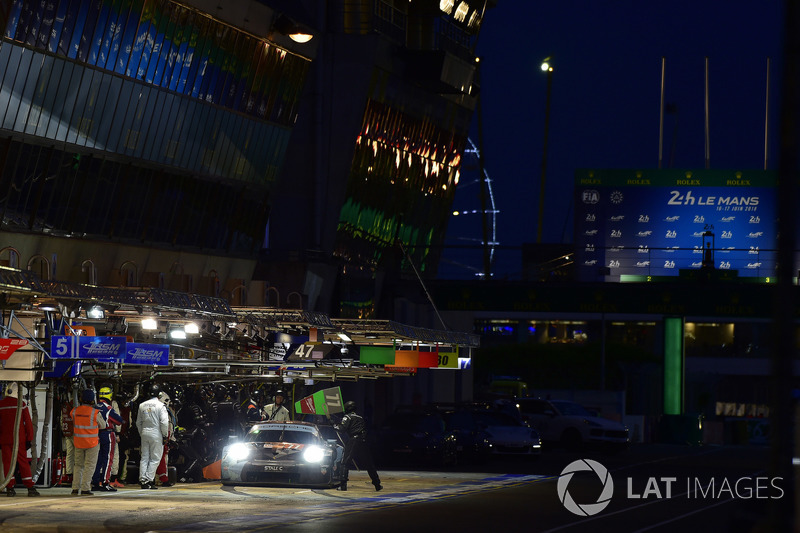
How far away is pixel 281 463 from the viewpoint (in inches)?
963

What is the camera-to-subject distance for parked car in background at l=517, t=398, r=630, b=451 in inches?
1752

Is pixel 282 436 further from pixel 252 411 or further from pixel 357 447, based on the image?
pixel 252 411

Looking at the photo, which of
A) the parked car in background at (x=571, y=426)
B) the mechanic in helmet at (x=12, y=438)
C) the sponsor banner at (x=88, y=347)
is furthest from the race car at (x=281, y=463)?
the parked car in background at (x=571, y=426)

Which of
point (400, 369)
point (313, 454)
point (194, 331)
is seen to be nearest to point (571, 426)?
point (400, 369)

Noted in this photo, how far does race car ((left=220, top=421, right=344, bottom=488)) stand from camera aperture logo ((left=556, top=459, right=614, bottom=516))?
13.3 ft

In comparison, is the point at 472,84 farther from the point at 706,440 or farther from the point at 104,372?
the point at 104,372

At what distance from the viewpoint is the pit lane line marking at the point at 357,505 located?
17.9 m

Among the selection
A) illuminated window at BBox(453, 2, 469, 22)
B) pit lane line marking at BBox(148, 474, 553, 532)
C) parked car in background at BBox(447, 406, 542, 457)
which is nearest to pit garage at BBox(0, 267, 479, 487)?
parked car in background at BBox(447, 406, 542, 457)

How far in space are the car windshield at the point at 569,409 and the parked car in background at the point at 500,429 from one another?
681cm

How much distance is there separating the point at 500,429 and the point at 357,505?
57.6 ft

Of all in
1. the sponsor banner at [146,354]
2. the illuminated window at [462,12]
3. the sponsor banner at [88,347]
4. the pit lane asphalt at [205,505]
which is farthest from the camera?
the illuminated window at [462,12]

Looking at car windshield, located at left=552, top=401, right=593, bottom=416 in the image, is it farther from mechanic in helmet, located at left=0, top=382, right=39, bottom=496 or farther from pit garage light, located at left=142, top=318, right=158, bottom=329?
mechanic in helmet, located at left=0, top=382, right=39, bottom=496

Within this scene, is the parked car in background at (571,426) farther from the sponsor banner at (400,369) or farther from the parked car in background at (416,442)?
the parked car in background at (416,442)

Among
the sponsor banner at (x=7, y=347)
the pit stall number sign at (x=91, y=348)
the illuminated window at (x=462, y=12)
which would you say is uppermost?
the illuminated window at (x=462, y=12)
